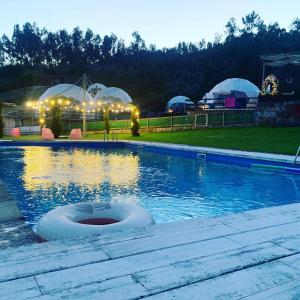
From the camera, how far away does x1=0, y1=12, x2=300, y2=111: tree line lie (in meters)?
51.1

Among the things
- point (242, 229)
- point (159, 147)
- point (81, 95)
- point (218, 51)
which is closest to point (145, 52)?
point (218, 51)

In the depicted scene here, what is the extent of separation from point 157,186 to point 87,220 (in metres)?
4.49

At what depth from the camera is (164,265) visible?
2.38m

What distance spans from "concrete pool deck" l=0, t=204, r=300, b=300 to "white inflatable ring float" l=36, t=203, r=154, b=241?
12.0 inches

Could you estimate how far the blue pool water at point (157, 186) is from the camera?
6594 mm

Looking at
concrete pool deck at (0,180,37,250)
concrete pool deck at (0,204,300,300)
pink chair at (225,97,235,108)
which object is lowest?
concrete pool deck at (0,180,37,250)

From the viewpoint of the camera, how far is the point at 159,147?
15.3 meters

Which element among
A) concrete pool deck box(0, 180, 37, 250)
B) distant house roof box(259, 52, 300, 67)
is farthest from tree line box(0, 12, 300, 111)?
concrete pool deck box(0, 180, 37, 250)

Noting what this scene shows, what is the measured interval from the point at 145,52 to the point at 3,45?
42.6 m

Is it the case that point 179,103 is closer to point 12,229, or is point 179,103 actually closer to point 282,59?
point 282,59

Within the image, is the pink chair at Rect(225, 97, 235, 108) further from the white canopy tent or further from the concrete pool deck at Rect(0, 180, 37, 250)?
the concrete pool deck at Rect(0, 180, 37, 250)

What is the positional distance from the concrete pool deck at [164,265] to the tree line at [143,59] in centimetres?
4341

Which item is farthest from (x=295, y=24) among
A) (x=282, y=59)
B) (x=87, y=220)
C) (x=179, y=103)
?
(x=87, y=220)

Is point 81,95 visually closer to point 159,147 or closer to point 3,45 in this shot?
point 159,147
